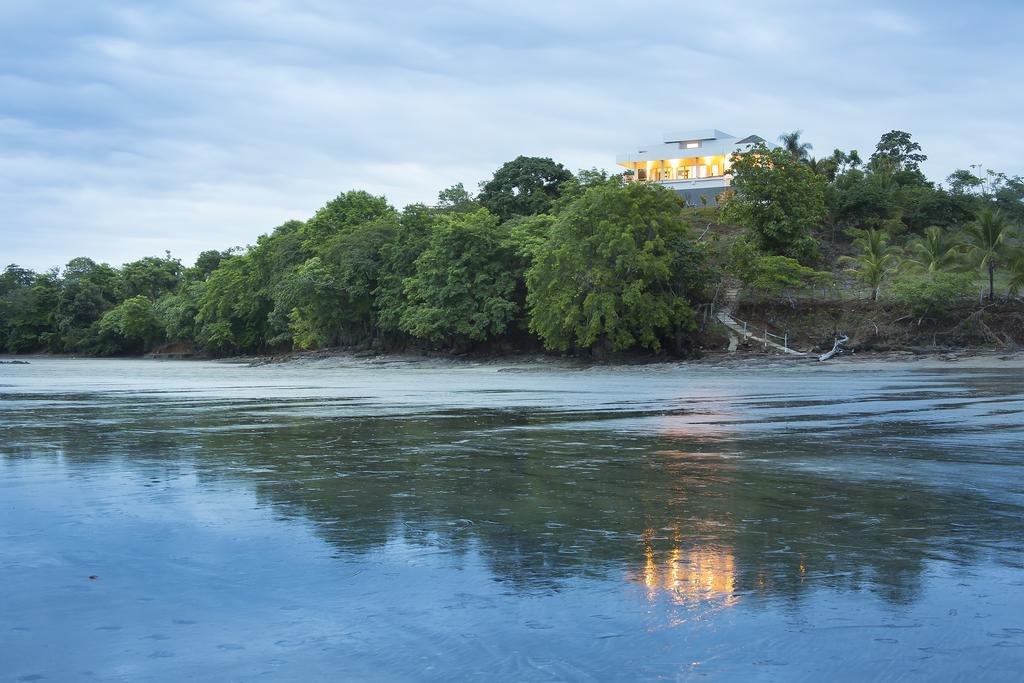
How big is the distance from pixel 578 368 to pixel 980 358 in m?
18.3

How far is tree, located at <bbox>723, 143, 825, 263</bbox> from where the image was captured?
58.5m

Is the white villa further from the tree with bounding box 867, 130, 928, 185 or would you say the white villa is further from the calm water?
the calm water

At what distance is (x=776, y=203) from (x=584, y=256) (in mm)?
17422

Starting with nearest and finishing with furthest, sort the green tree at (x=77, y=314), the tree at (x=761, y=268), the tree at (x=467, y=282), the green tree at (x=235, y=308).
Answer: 1. the tree at (x=761, y=268)
2. the tree at (x=467, y=282)
3. the green tree at (x=235, y=308)
4. the green tree at (x=77, y=314)

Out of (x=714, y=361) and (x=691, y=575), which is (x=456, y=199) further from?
(x=691, y=575)

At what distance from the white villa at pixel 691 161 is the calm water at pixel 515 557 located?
90308 millimetres

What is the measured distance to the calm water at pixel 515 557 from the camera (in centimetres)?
391

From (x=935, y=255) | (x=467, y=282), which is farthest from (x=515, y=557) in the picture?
(x=935, y=255)

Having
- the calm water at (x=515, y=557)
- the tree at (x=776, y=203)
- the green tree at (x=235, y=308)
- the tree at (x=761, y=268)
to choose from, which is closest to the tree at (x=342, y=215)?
the green tree at (x=235, y=308)

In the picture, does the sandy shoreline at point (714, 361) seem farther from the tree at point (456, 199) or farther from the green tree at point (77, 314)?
the green tree at point (77, 314)

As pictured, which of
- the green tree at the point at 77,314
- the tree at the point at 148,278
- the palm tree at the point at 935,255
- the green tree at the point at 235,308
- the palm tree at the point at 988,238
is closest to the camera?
the palm tree at the point at 988,238

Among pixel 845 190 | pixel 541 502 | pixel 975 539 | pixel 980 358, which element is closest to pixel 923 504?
pixel 975 539

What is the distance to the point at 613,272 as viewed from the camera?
→ 47.2 m

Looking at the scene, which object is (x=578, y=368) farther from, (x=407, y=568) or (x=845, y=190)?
(x=407, y=568)
